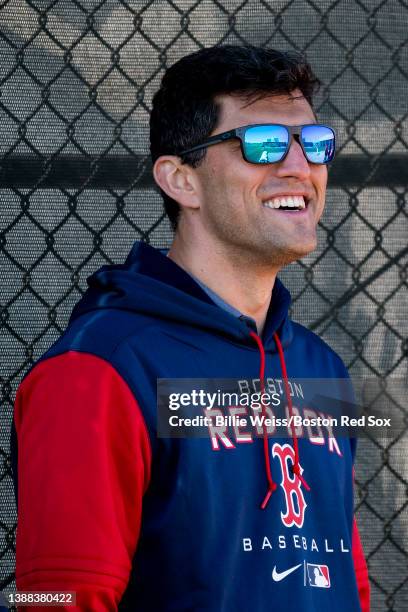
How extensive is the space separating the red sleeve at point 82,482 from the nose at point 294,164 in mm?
594

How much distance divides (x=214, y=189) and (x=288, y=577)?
796mm

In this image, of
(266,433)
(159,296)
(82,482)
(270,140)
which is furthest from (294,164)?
(82,482)

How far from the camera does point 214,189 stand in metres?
2.06

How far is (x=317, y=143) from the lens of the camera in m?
2.07

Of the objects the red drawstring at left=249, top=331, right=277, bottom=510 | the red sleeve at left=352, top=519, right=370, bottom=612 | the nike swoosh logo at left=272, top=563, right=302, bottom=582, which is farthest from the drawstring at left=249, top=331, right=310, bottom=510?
the red sleeve at left=352, top=519, right=370, bottom=612

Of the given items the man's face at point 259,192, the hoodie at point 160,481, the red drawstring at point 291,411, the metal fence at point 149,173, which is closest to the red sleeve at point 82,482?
the hoodie at point 160,481

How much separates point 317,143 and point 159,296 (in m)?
0.48

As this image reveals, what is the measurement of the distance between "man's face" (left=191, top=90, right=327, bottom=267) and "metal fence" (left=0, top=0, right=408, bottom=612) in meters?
0.51

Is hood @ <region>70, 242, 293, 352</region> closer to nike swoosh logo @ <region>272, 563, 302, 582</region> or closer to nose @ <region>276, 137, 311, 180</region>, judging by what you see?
nose @ <region>276, 137, 311, 180</region>

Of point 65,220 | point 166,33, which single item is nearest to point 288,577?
point 65,220

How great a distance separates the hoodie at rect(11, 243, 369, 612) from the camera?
1.61m

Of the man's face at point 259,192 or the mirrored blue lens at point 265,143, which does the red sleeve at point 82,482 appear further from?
the mirrored blue lens at point 265,143

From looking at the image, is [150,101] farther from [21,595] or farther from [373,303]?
[21,595]

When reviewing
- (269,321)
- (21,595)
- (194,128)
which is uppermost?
(194,128)
